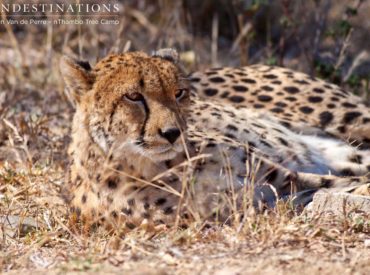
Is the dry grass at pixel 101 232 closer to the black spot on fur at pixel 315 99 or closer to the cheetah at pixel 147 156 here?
the cheetah at pixel 147 156

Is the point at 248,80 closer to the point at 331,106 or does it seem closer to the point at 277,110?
the point at 277,110

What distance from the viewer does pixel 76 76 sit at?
3359 mm

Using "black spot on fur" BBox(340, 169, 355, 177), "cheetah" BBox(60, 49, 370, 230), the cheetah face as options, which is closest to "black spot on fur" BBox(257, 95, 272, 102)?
"black spot on fur" BBox(340, 169, 355, 177)

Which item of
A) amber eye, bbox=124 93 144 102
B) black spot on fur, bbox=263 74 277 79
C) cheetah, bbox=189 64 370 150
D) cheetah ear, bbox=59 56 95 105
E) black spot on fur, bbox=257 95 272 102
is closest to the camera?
amber eye, bbox=124 93 144 102

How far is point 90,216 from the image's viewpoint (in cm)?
333

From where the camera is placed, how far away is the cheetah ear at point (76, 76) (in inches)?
132

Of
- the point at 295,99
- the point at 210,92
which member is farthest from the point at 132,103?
the point at 295,99

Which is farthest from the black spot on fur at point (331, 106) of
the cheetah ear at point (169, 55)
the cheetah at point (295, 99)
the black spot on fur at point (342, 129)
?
the cheetah ear at point (169, 55)

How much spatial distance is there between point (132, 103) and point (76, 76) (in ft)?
0.90

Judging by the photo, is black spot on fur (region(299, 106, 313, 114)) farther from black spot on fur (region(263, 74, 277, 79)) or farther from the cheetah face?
the cheetah face

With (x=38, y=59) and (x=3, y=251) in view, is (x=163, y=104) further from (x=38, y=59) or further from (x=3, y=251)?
(x=38, y=59)

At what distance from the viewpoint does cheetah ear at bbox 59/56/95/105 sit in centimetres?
336

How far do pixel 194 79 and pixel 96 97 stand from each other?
Answer: 1.17 metres

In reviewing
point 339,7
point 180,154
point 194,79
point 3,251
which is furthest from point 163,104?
point 339,7
